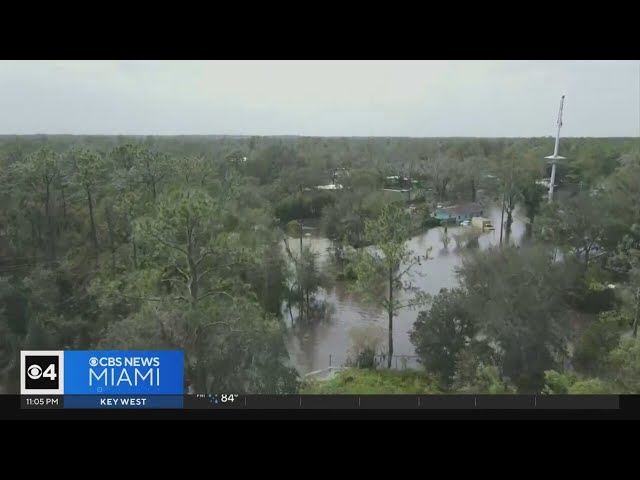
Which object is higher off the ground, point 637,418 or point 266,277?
point 266,277

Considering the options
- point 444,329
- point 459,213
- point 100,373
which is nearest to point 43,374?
point 100,373

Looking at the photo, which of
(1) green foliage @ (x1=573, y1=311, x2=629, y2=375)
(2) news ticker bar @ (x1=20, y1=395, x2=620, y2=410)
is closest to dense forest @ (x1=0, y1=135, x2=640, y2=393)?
(1) green foliage @ (x1=573, y1=311, x2=629, y2=375)

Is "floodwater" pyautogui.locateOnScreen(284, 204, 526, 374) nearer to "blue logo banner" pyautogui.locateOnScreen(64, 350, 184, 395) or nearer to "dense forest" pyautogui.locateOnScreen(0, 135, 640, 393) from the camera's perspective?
"dense forest" pyautogui.locateOnScreen(0, 135, 640, 393)

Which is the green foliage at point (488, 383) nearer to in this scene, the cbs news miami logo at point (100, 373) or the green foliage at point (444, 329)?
the green foliage at point (444, 329)

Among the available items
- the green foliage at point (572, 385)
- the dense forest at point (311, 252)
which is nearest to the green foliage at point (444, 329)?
the dense forest at point (311, 252)

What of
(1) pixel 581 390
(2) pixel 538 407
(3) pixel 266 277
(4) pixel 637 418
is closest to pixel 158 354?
(3) pixel 266 277

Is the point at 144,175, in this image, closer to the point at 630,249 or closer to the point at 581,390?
the point at 581,390

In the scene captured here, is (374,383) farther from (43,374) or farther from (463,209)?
(43,374)
